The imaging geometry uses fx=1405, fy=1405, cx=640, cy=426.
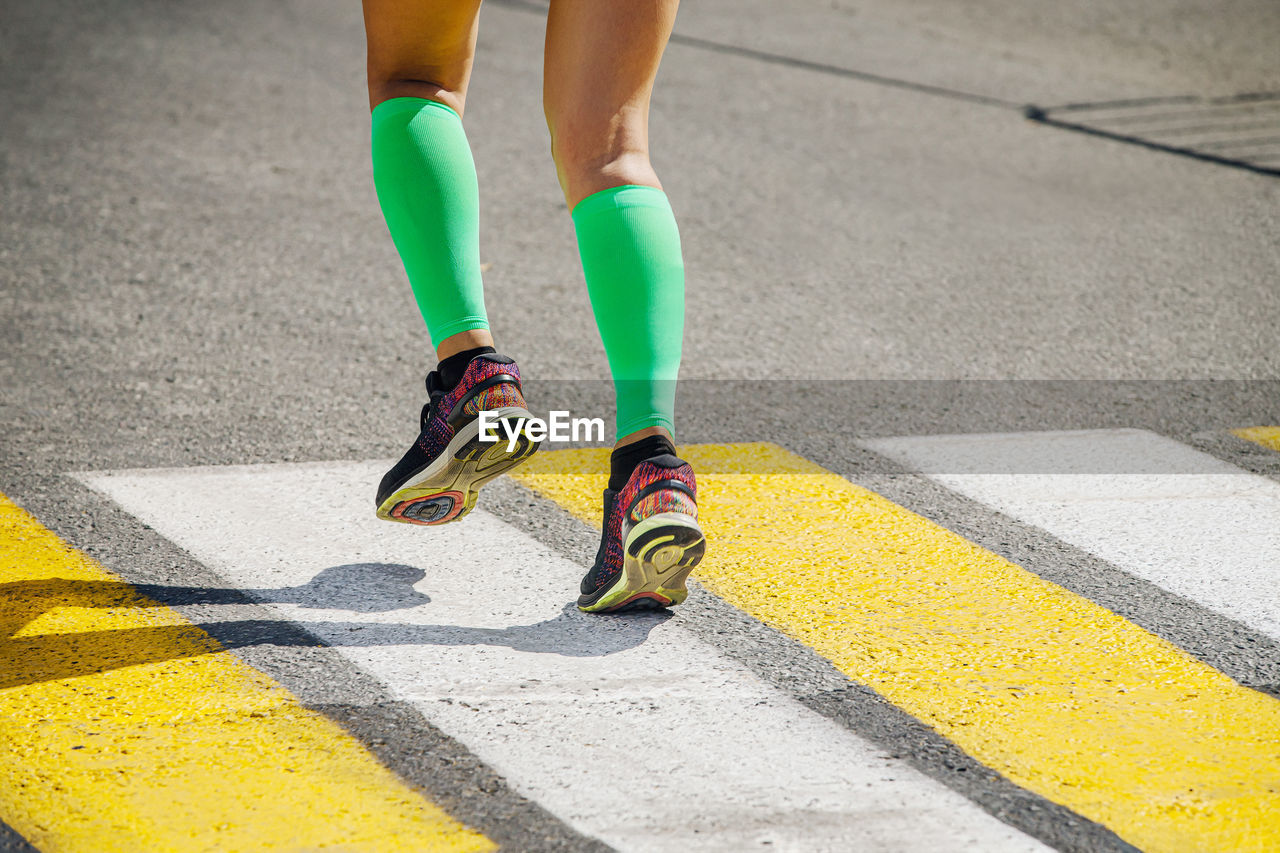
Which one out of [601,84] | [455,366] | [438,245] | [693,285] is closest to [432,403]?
[455,366]

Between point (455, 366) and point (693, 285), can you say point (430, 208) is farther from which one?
point (693, 285)

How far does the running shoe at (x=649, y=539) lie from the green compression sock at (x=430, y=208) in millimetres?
472

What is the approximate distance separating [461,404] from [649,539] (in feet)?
1.49

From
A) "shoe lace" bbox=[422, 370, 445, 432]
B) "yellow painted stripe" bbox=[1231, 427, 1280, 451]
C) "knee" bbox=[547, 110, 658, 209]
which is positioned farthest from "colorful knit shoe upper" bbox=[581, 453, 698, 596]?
"yellow painted stripe" bbox=[1231, 427, 1280, 451]

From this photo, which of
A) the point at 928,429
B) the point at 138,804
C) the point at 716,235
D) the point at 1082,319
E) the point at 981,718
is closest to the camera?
the point at 138,804

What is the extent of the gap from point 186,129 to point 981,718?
17.9 ft

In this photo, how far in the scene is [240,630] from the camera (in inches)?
95.6

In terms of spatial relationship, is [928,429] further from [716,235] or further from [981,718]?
[716,235]

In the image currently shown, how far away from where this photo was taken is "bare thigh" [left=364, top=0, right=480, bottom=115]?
2537 mm

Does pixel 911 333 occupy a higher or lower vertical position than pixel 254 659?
higher

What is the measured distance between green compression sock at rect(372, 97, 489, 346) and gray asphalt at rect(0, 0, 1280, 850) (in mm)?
574

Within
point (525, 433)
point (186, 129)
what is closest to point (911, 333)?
point (525, 433)

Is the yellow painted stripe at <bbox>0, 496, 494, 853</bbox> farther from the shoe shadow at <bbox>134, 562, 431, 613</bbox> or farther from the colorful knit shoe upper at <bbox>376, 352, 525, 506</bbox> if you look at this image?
the colorful knit shoe upper at <bbox>376, 352, 525, 506</bbox>

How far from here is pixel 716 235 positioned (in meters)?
5.44
